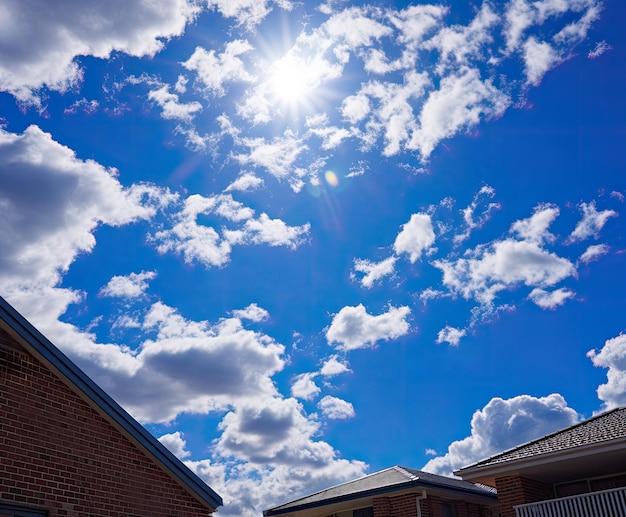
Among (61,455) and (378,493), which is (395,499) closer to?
(378,493)

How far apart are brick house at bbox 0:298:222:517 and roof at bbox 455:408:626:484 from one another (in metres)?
9.60

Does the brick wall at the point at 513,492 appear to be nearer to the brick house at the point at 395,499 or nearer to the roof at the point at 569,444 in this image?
the roof at the point at 569,444

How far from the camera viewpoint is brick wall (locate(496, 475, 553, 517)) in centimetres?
1673

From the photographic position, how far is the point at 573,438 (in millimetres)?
16484

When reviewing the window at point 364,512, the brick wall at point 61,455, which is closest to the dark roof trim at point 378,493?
the window at point 364,512

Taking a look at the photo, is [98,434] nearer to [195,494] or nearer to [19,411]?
[19,411]

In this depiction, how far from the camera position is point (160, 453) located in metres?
11.0

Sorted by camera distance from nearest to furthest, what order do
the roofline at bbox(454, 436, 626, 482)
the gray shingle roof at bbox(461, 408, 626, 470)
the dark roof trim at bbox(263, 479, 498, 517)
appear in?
the roofline at bbox(454, 436, 626, 482) → the gray shingle roof at bbox(461, 408, 626, 470) → the dark roof trim at bbox(263, 479, 498, 517)

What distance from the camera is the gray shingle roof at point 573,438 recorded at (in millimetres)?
15361

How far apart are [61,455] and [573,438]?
1344cm

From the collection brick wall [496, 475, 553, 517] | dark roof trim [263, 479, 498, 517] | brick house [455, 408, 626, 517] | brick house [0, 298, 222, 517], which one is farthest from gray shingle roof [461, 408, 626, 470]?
brick house [0, 298, 222, 517]

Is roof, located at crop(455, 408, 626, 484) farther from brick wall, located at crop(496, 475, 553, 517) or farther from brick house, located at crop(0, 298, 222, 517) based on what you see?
brick house, located at crop(0, 298, 222, 517)

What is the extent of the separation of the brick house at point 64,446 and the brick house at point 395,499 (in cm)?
1118

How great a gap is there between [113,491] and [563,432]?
13.8 metres
